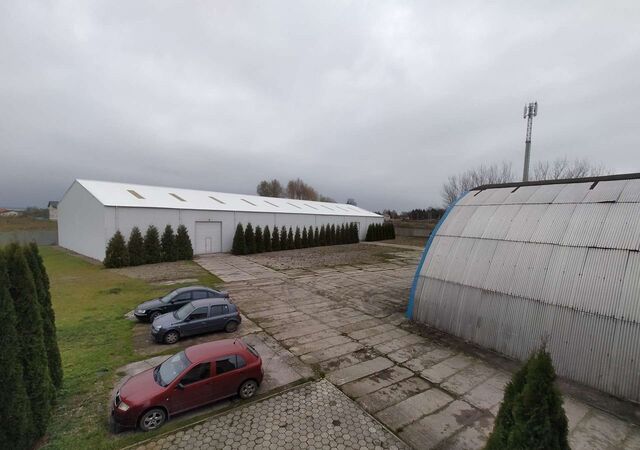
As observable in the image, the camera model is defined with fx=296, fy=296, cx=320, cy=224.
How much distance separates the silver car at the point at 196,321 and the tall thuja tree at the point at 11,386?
441 cm

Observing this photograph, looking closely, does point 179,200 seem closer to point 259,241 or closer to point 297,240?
point 259,241

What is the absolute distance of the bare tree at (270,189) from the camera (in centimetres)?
7888

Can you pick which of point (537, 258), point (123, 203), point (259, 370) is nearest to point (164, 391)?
point (259, 370)

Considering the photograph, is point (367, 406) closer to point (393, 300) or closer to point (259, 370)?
point (259, 370)

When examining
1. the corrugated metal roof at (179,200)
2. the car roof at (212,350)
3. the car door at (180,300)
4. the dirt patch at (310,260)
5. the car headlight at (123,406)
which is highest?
the corrugated metal roof at (179,200)

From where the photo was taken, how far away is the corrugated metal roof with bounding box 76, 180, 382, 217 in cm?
2458

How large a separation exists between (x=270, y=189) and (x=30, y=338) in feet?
247

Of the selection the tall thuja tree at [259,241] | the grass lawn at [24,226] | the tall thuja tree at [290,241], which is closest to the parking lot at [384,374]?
the tall thuja tree at [259,241]

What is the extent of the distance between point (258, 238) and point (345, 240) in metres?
14.4

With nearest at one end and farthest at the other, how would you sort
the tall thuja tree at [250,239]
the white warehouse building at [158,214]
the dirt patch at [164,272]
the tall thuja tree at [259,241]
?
the dirt patch at [164,272], the white warehouse building at [158,214], the tall thuja tree at [250,239], the tall thuja tree at [259,241]

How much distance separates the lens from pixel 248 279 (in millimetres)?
18797

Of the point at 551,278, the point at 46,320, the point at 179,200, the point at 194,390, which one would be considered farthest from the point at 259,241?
the point at 551,278

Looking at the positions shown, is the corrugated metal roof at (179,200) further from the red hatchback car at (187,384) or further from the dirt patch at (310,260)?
the red hatchback car at (187,384)

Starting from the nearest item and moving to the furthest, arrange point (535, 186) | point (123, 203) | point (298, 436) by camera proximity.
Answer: point (298, 436) → point (535, 186) → point (123, 203)
